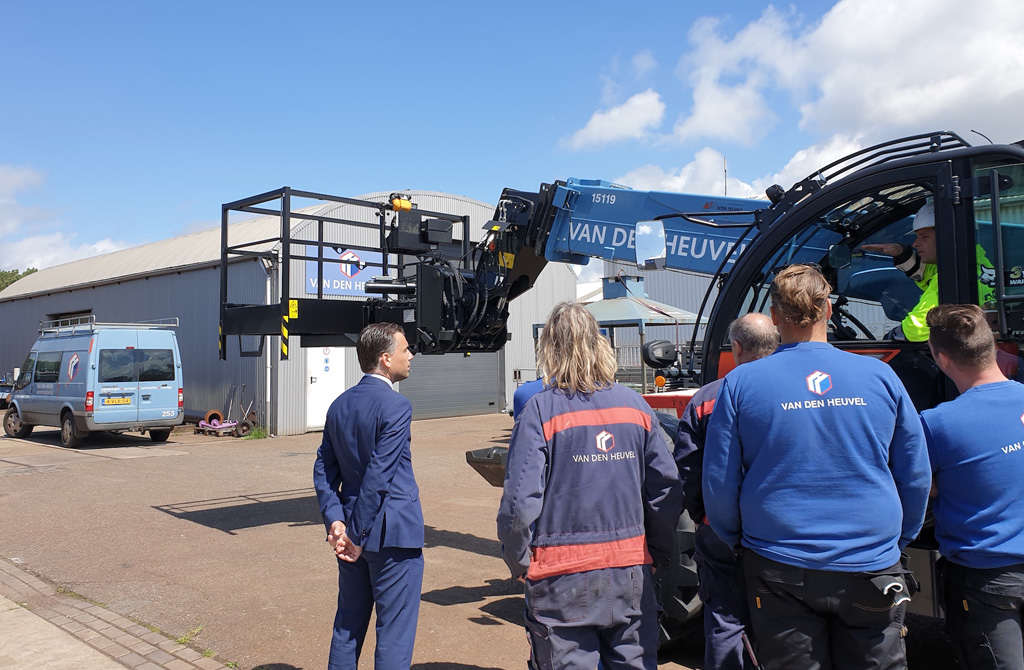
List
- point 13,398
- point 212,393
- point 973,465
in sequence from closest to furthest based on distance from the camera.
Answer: point 973,465 → point 13,398 → point 212,393

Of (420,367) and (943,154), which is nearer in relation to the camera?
(943,154)

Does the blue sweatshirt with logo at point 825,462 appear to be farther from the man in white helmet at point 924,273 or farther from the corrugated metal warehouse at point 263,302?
the corrugated metal warehouse at point 263,302

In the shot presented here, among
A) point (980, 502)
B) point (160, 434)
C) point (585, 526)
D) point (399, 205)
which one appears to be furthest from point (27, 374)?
point (980, 502)

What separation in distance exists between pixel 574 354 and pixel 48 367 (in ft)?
58.0

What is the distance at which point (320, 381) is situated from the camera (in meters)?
18.5

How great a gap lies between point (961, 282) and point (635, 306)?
12301 mm

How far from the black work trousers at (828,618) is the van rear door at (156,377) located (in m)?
15.9

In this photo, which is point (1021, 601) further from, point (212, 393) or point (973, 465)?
point (212, 393)

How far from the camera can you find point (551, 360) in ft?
9.38

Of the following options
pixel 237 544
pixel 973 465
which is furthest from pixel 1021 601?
pixel 237 544

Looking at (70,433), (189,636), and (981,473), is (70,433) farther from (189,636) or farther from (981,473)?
(981,473)

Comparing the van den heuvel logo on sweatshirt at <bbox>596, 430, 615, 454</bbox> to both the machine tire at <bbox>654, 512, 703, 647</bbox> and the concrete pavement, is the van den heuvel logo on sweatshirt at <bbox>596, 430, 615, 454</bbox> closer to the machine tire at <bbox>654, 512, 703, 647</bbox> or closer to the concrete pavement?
the machine tire at <bbox>654, 512, 703, 647</bbox>

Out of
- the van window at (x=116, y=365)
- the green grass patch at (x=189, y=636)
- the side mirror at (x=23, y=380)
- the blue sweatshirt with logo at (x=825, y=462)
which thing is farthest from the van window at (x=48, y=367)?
the blue sweatshirt with logo at (x=825, y=462)

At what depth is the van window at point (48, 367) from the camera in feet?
54.8
